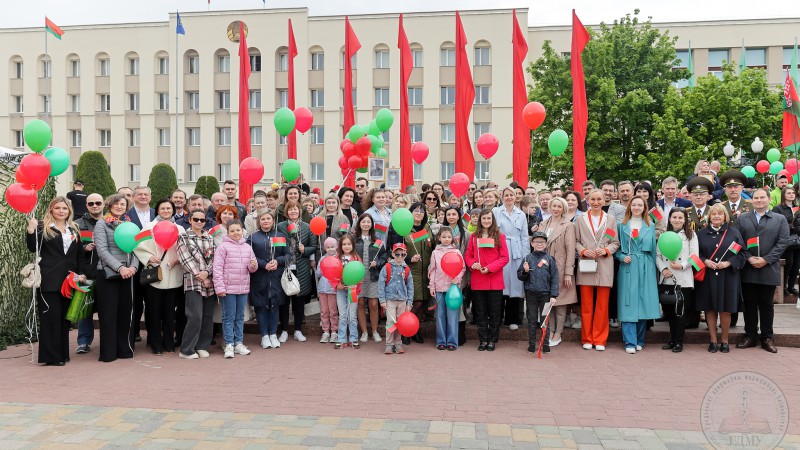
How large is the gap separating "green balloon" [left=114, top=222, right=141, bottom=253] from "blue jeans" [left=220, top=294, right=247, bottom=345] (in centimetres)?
129

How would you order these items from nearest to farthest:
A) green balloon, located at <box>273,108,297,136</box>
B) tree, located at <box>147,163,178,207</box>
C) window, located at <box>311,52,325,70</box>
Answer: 1. green balloon, located at <box>273,108,297,136</box>
2. tree, located at <box>147,163,178,207</box>
3. window, located at <box>311,52,325,70</box>

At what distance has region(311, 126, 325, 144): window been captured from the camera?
40.8 metres

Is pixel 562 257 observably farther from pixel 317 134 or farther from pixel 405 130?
pixel 317 134

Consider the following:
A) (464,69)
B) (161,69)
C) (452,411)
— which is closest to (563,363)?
(452,411)

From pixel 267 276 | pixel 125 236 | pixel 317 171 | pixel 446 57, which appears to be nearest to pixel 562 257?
pixel 267 276

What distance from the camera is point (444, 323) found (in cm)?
804

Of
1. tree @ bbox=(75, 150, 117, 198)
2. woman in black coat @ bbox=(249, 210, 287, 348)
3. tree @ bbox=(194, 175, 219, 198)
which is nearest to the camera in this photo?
woman in black coat @ bbox=(249, 210, 287, 348)

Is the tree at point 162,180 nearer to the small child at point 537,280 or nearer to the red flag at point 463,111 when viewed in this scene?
the red flag at point 463,111

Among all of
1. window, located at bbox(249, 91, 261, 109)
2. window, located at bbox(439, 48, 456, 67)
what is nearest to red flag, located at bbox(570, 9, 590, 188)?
window, located at bbox(439, 48, 456, 67)

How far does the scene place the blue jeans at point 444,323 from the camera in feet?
26.2

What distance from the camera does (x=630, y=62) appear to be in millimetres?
26562

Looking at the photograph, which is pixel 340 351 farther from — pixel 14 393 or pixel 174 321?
pixel 14 393

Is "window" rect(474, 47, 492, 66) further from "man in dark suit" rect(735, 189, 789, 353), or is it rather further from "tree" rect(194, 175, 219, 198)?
"man in dark suit" rect(735, 189, 789, 353)

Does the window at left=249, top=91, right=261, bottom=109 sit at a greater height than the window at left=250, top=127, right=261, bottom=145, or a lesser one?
greater
